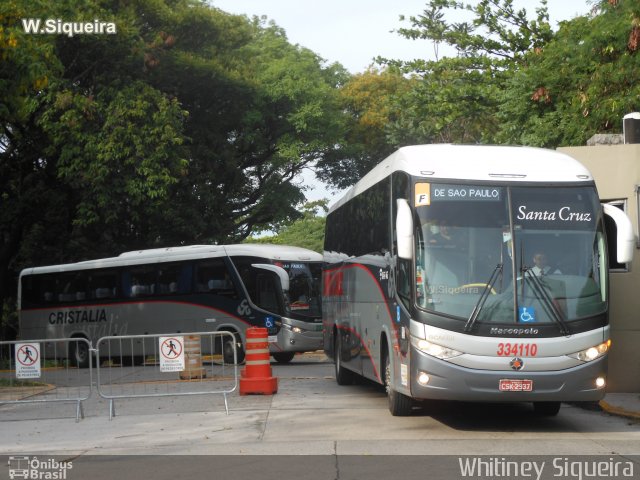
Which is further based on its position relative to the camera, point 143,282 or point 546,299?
point 143,282

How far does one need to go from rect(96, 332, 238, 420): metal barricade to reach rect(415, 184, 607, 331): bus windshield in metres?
4.28

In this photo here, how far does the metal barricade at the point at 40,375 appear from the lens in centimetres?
1534

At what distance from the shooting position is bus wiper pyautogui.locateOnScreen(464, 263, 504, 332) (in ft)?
39.5

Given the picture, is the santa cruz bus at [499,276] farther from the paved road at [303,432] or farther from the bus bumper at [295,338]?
the bus bumper at [295,338]

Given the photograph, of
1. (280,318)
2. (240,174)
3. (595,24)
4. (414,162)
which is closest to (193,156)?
(240,174)

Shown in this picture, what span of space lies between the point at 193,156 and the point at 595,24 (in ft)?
64.6

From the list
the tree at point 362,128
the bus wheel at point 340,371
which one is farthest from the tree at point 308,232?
the bus wheel at point 340,371

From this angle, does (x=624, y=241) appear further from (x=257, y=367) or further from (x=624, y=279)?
(x=257, y=367)

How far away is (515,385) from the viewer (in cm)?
1200

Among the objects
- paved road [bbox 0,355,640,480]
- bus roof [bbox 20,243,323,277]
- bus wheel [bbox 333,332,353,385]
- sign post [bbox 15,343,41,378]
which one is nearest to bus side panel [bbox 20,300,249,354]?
bus roof [bbox 20,243,323,277]

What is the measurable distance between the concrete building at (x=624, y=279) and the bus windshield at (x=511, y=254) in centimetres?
321

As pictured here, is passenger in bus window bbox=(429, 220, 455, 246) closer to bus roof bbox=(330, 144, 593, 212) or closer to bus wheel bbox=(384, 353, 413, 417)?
bus roof bbox=(330, 144, 593, 212)

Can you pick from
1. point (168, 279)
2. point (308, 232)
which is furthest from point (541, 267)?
point (308, 232)

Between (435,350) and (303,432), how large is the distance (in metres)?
2.01
